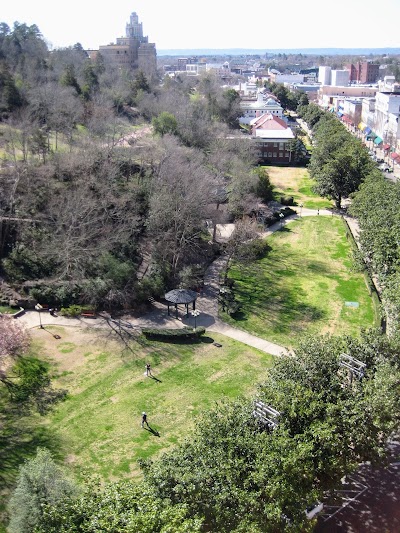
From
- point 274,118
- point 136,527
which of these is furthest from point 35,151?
point 274,118

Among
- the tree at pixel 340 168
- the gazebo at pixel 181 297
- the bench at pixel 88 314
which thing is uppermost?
the tree at pixel 340 168

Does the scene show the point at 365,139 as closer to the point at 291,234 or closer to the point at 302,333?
the point at 291,234

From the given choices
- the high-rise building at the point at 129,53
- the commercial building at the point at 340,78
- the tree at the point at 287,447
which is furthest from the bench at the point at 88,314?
the commercial building at the point at 340,78

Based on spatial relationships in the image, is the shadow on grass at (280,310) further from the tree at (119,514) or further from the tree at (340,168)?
the tree at (340,168)

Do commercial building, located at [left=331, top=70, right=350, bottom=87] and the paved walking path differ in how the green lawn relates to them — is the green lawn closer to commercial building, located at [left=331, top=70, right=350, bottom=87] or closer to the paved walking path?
the paved walking path

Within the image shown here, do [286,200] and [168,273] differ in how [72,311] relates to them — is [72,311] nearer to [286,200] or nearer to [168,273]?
[168,273]

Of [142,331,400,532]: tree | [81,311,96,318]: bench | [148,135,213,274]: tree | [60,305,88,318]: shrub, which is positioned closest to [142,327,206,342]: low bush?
[81,311,96,318]: bench
